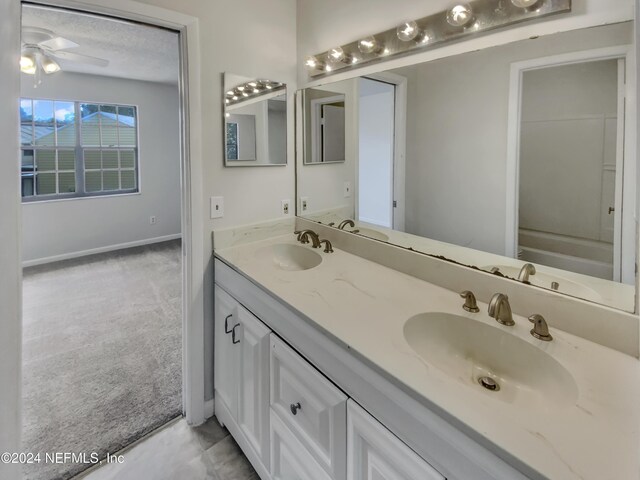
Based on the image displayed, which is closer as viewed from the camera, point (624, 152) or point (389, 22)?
point (624, 152)

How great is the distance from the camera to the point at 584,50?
3.25 ft

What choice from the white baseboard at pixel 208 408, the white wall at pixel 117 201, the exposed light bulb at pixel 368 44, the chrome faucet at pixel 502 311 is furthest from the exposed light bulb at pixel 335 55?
the white wall at pixel 117 201

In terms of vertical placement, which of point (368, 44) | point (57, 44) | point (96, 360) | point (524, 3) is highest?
point (57, 44)

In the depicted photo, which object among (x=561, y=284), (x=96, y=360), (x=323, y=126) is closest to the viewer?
(x=561, y=284)

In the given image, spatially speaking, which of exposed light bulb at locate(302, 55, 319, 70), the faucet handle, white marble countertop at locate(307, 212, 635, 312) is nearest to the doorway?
exposed light bulb at locate(302, 55, 319, 70)

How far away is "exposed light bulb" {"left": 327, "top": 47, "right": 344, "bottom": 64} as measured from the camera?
1.73m

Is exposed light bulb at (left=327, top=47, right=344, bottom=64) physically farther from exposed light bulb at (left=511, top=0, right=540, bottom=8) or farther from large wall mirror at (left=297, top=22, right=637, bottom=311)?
exposed light bulb at (left=511, top=0, right=540, bottom=8)

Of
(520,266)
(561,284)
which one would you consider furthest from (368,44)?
(561,284)

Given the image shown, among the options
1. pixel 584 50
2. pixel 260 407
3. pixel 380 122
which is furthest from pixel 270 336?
pixel 584 50

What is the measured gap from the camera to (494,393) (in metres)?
0.91

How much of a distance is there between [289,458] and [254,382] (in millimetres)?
311

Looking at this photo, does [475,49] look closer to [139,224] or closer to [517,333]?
[517,333]

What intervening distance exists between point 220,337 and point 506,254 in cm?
135

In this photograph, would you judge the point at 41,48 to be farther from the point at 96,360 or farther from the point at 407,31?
the point at 407,31
